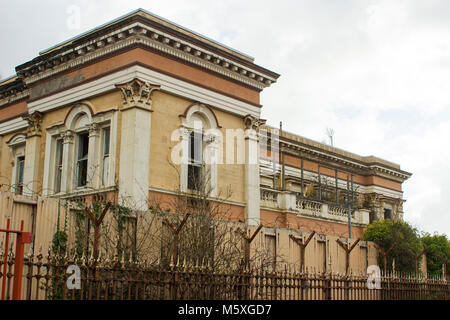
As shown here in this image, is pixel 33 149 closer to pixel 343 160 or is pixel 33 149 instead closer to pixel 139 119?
pixel 139 119

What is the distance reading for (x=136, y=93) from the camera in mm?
19328

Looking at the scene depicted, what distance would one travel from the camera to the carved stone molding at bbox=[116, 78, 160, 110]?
1928 centimetres

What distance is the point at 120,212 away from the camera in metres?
12.6

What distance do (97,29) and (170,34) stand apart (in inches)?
105

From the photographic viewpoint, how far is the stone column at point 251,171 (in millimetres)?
22578

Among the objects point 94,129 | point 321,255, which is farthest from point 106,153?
point 321,255

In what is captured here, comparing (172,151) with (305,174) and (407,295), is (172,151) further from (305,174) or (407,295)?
(305,174)

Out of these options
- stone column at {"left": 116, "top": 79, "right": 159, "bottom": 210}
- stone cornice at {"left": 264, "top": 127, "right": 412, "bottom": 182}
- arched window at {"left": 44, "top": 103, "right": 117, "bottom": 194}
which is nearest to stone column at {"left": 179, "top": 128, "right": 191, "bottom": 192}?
stone column at {"left": 116, "top": 79, "right": 159, "bottom": 210}

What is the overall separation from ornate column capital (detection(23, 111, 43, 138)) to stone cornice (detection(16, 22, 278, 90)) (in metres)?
1.41

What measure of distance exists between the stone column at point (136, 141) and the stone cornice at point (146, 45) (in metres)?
1.55

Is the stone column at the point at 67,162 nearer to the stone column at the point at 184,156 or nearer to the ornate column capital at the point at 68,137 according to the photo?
the ornate column capital at the point at 68,137

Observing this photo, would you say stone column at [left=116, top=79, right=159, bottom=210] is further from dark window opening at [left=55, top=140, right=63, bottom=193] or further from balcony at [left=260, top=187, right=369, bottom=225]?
balcony at [left=260, top=187, right=369, bottom=225]

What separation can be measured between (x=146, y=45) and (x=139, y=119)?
8.44 ft

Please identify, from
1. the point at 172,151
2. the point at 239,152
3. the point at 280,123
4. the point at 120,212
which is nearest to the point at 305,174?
the point at 280,123
